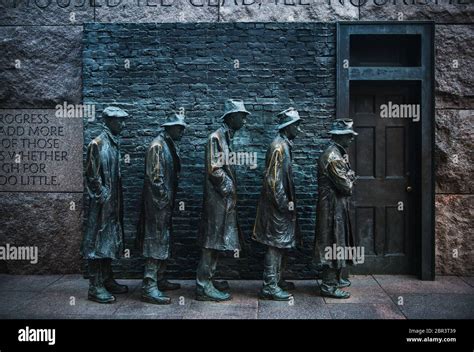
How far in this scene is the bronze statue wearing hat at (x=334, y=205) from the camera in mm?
6297

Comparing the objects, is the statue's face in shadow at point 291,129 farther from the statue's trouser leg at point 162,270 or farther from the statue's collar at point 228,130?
the statue's trouser leg at point 162,270

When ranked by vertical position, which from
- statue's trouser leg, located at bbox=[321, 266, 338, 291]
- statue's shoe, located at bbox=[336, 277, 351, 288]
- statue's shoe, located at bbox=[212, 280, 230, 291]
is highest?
statue's trouser leg, located at bbox=[321, 266, 338, 291]

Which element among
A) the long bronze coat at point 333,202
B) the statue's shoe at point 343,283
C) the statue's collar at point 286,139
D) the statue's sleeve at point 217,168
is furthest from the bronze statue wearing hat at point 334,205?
the statue's sleeve at point 217,168

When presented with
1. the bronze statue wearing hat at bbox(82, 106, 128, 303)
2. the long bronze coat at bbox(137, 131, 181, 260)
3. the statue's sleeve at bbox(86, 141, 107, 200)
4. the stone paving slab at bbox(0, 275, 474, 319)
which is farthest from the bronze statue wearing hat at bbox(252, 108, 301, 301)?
the statue's sleeve at bbox(86, 141, 107, 200)

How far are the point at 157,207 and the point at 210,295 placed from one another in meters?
1.27

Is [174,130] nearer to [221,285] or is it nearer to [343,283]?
[221,285]

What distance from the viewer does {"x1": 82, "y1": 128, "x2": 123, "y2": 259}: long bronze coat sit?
20.0 feet

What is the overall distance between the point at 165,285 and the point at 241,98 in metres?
2.81

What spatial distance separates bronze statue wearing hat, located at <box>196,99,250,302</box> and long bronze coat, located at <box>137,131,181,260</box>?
45 centimetres

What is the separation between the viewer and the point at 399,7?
7.41m

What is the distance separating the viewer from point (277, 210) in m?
6.27

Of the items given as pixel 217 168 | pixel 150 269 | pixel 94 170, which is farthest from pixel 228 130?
pixel 150 269

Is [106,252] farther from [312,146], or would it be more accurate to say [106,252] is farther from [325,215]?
[312,146]

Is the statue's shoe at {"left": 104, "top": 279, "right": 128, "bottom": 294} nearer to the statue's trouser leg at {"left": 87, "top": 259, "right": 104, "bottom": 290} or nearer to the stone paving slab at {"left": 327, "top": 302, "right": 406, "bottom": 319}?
the statue's trouser leg at {"left": 87, "top": 259, "right": 104, "bottom": 290}
